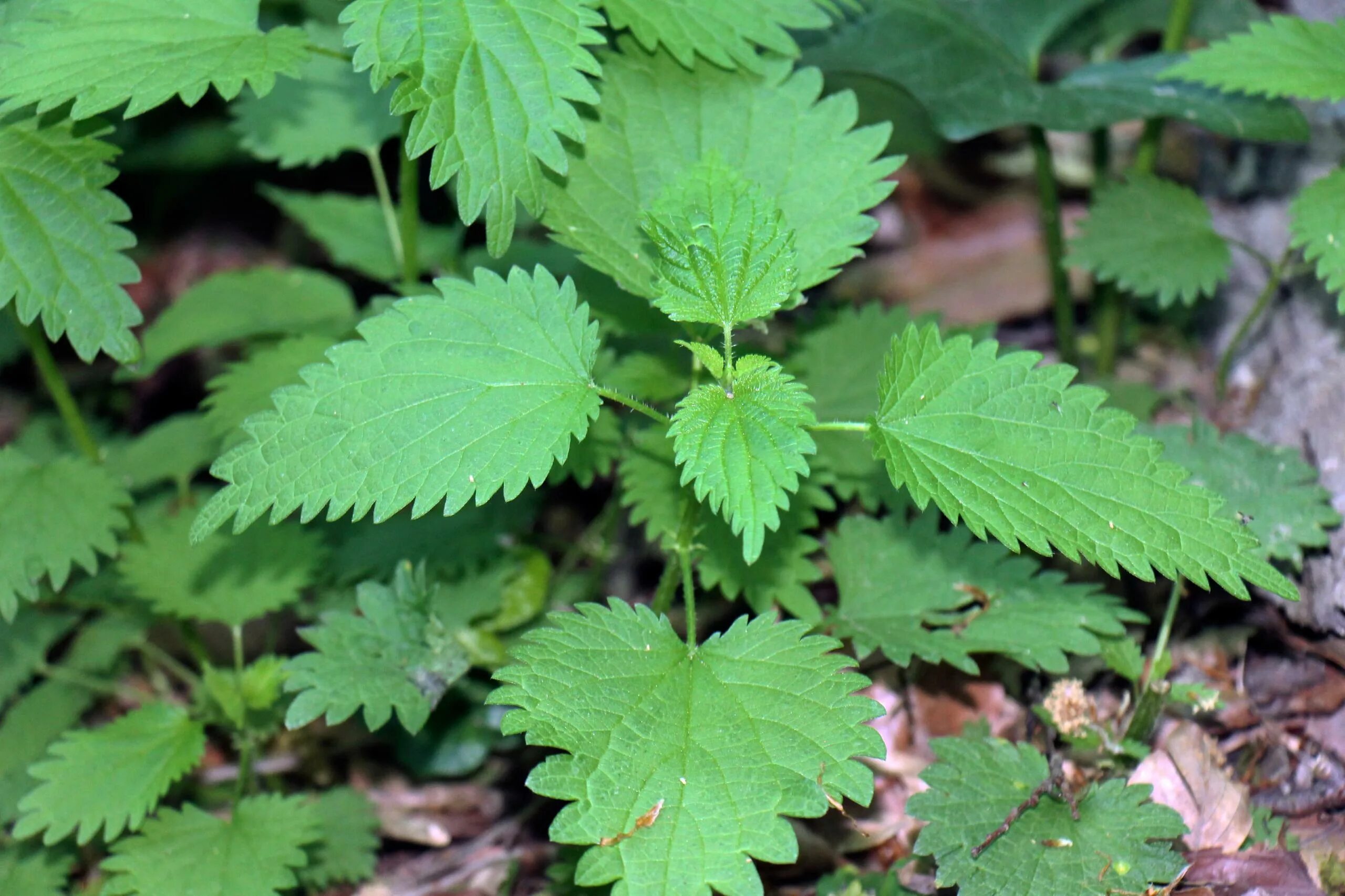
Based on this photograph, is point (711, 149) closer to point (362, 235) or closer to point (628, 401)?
point (628, 401)

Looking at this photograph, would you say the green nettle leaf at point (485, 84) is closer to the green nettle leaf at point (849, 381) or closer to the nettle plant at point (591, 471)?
the nettle plant at point (591, 471)

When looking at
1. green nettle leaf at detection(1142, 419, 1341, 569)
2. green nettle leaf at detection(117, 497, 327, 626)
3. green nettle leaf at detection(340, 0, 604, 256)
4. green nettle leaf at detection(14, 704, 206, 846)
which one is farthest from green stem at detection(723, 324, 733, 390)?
green nettle leaf at detection(14, 704, 206, 846)

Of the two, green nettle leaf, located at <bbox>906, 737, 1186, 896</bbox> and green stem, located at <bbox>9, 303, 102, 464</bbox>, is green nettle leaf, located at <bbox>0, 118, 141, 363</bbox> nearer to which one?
green stem, located at <bbox>9, 303, 102, 464</bbox>

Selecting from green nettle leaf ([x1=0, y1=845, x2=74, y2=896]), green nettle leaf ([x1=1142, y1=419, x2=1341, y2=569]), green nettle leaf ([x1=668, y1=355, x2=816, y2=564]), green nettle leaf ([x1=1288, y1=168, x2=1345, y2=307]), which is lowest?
green nettle leaf ([x1=0, y1=845, x2=74, y2=896])

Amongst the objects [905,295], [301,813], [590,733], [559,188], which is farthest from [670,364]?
[905,295]

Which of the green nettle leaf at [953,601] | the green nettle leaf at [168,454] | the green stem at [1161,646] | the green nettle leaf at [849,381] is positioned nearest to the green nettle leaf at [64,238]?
the green nettle leaf at [168,454]

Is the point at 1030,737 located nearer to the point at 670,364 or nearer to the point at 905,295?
the point at 670,364
